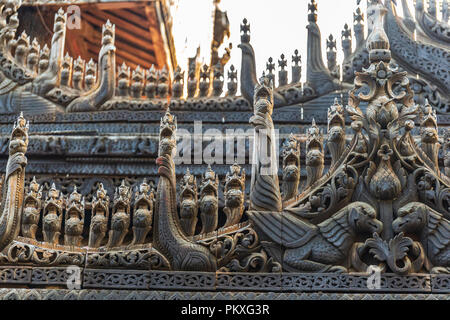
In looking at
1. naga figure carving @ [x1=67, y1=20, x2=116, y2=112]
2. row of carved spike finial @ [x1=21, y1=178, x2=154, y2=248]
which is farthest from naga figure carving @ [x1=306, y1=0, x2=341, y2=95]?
row of carved spike finial @ [x1=21, y1=178, x2=154, y2=248]

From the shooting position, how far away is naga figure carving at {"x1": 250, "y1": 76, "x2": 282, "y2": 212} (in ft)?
30.2

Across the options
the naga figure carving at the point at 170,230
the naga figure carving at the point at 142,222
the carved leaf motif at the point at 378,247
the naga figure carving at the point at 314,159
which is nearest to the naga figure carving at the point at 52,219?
the naga figure carving at the point at 142,222

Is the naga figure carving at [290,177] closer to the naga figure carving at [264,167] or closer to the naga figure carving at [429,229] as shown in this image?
the naga figure carving at [264,167]

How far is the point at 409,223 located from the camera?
29.3ft

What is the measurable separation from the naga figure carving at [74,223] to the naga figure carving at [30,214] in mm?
307

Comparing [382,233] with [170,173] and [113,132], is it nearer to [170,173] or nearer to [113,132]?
[170,173]

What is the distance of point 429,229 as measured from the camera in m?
8.98

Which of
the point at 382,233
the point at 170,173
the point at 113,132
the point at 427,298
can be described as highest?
the point at 113,132

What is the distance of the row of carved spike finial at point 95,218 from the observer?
9359 millimetres

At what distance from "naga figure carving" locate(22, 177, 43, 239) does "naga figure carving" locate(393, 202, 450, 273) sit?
11.3ft

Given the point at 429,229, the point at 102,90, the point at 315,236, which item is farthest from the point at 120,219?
the point at 102,90

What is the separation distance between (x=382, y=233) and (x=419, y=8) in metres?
8.37

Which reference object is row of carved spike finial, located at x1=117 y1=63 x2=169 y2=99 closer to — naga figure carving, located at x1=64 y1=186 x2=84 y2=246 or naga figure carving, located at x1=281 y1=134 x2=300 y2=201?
naga figure carving, located at x1=64 y1=186 x2=84 y2=246

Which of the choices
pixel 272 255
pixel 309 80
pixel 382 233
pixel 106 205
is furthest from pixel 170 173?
pixel 309 80
